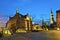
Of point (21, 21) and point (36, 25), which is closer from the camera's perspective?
point (21, 21)

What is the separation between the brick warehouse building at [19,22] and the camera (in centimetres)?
8419

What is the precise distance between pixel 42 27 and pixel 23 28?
25546mm

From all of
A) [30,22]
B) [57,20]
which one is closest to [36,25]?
[30,22]

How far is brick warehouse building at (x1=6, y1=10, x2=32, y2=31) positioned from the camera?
276 ft

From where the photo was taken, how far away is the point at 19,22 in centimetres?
8762

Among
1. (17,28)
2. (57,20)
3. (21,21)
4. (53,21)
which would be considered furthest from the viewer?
(57,20)

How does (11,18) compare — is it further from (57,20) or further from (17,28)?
(57,20)

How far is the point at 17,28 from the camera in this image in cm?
8381

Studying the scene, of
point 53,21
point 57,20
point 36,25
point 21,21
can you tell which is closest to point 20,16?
point 21,21

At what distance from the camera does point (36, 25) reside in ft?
349

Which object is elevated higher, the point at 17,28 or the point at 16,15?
the point at 16,15

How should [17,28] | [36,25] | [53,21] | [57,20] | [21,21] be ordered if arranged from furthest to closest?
[57,20]
[53,21]
[36,25]
[21,21]
[17,28]

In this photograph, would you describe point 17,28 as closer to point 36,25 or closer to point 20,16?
point 20,16

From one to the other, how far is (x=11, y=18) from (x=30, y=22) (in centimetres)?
1021
